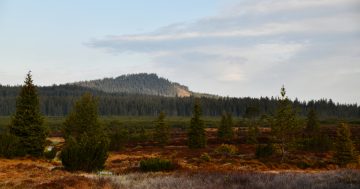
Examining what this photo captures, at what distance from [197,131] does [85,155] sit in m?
40.2

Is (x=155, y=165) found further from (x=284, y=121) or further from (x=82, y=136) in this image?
(x=284, y=121)

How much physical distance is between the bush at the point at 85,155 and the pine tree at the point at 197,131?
125 ft

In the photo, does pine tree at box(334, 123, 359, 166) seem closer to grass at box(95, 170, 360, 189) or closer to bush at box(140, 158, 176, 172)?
bush at box(140, 158, 176, 172)

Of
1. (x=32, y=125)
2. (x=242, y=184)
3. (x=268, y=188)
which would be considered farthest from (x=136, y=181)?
(x=32, y=125)

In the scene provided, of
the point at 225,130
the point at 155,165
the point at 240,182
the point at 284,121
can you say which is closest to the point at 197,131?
the point at 225,130

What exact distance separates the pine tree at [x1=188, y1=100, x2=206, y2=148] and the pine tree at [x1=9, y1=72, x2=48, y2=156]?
27.9 m

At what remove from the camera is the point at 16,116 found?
123 ft

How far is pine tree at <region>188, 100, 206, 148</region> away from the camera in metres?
61.3

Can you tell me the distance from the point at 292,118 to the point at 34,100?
1014 inches

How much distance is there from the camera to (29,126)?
37188mm

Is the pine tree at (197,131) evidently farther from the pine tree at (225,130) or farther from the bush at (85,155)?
the bush at (85,155)

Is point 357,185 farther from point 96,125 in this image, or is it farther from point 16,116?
point 96,125

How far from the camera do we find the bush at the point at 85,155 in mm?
22656

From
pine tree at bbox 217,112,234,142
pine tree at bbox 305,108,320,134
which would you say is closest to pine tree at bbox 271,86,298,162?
pine tree at bbox 217,112,234,142
